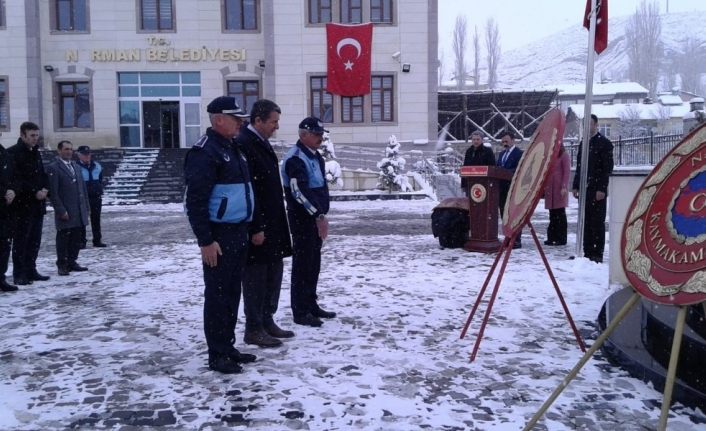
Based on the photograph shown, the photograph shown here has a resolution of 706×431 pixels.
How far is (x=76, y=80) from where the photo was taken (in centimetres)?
2664

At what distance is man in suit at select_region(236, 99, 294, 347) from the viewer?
4.32 m

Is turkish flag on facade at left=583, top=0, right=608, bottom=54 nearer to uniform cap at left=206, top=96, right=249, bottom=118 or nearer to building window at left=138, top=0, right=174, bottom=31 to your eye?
uniform cap at left=206, top=96, right=249, bottom=118

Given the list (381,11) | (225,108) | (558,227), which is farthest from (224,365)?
(381,11)

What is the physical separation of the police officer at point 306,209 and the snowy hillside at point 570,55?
112768 millimetres

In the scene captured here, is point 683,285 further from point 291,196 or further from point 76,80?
point 76,80

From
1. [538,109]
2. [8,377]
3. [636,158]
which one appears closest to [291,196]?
[8,377]

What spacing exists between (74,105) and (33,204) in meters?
22.6

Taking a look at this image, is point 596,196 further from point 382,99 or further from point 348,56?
point 382,99

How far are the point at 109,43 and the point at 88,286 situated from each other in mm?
23022

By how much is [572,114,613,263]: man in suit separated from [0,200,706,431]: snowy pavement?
45 centimetres

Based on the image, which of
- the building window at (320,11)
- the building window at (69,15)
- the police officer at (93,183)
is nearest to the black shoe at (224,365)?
the police officer at (93,183)

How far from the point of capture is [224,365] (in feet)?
12.6

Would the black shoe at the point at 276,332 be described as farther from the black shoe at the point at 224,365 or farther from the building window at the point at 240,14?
the building window at the point at 240,14

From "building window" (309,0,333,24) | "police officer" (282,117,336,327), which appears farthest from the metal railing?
"police officer" (282,117,336,327)
